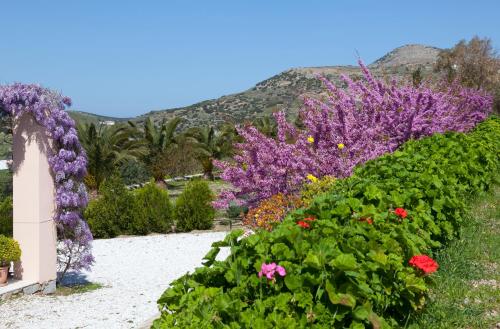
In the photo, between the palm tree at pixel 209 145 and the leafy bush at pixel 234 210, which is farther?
the palm tree at pixel 209 145

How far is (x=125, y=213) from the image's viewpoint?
44.7 feet

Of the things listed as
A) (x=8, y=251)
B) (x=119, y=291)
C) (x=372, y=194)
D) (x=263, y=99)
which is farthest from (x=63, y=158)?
(x=263, y=99)

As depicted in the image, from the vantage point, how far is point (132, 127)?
25.2 m

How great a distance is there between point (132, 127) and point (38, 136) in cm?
1699

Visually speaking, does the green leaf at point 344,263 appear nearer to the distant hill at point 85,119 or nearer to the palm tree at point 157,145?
the distant hill at point 85,119

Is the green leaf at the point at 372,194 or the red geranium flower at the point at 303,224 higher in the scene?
the green leaf at the point at 372,194

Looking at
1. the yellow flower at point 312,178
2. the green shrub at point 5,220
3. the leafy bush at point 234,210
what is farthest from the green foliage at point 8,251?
the leafy bush at point 234,210

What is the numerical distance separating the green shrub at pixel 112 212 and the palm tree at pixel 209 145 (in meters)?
13.0

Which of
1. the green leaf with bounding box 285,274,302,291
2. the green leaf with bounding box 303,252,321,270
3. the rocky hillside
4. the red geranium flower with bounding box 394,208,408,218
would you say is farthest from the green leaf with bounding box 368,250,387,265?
the rocky hillside

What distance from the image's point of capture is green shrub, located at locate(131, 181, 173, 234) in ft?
44.5

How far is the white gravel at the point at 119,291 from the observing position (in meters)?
6.97

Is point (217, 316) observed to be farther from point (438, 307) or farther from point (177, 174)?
point (177, 174)

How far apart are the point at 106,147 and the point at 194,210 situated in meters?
8.66

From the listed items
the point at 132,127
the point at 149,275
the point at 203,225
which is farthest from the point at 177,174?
the point at 149,275
